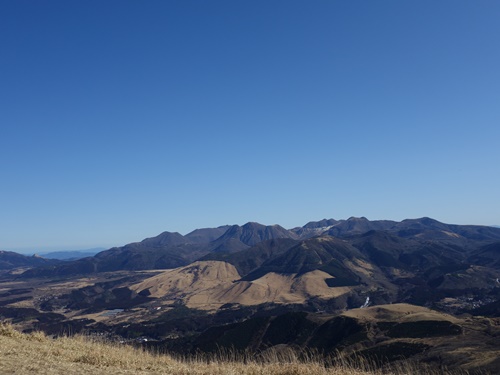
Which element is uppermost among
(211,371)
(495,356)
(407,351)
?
Answer: (211,371)

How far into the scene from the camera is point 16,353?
1267cm

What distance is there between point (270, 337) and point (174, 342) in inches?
1196

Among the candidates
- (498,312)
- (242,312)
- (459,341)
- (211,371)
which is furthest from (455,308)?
(211,371)

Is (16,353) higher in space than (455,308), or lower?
higher

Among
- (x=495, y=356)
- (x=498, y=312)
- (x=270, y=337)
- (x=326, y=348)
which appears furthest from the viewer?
(x=498, y=312)

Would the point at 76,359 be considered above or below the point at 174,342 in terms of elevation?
above

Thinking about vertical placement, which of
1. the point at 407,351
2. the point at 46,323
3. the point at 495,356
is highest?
the point at 495,356

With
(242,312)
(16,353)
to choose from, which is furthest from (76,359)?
(242,312)

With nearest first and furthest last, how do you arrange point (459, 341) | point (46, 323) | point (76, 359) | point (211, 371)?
point (211, 371), point (76, 359), point (459, 341), point (46, 323)

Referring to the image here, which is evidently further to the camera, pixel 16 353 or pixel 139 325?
pixel 139 325

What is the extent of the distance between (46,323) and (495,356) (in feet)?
647

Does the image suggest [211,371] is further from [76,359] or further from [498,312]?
[498,312]

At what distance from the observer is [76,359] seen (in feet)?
41.2

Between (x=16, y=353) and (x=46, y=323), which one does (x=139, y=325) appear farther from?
(x=16, y=353)
